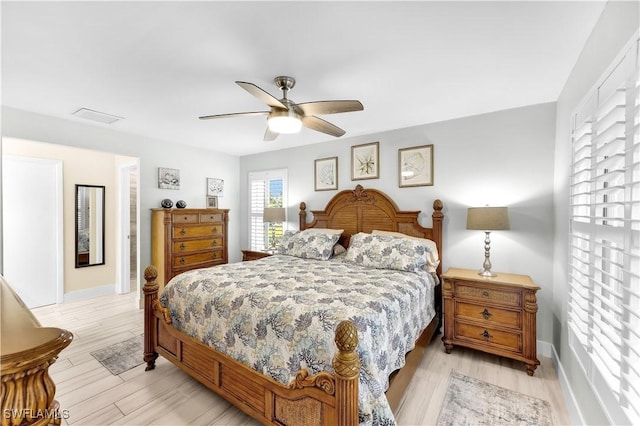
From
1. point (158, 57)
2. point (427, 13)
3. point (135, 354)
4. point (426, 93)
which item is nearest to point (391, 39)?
point (427, 13)

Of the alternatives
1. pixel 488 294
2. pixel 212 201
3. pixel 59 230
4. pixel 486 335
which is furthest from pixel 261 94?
pixel 59 230

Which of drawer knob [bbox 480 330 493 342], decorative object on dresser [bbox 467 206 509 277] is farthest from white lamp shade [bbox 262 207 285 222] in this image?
drawer knob [bbox 480 330 493 342]

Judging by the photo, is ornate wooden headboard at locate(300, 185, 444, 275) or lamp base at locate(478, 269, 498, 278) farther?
ornate wooden headboard at locate(300, 185, 444, 275)

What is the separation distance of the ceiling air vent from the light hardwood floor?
8.06ft

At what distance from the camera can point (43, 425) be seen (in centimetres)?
61

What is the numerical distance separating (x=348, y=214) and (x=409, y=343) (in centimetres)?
206

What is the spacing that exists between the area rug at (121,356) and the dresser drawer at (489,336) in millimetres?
3042

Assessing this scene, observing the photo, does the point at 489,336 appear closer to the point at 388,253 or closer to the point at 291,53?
the point at 388,253

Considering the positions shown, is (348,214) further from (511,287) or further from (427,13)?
(427,13)

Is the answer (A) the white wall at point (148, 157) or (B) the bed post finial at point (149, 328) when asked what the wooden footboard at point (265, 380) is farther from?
(A) the white wall at point (148, 157)

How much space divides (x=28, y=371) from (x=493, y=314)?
3.06 m

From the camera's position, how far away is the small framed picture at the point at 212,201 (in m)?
4.88

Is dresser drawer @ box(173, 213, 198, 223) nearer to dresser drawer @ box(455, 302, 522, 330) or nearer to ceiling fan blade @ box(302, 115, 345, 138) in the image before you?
ceiling fan blade @ box(302, 115, 345, 138)

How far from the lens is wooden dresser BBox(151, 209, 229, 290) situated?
12.8ft
